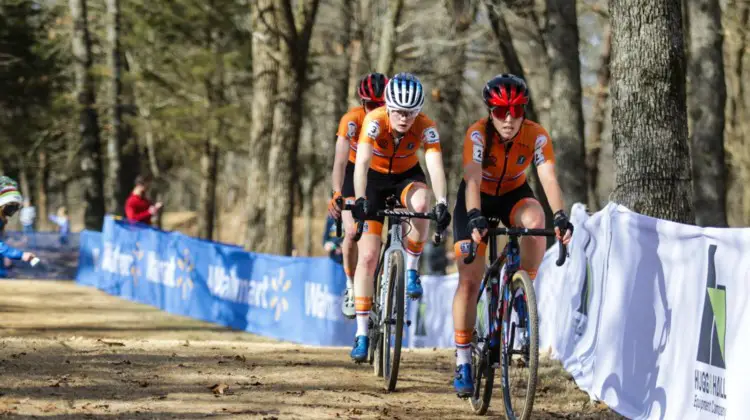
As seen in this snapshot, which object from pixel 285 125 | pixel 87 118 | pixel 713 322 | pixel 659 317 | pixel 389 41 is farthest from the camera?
pixel 87 118

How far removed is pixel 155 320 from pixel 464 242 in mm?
13201

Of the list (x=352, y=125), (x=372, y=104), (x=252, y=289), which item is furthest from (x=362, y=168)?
(x=252, y=289)

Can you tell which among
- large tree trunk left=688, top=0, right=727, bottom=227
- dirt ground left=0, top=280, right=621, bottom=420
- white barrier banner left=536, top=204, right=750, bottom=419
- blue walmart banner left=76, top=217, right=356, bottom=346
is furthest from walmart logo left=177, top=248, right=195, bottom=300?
white barrier banner left=536, top=204, right=750, bottom=419

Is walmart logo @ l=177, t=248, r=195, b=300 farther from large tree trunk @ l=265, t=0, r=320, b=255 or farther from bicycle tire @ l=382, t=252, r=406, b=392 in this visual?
bicycle tire @ l=382, t=252, r=406, b=392

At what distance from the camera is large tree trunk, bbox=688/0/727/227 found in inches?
742

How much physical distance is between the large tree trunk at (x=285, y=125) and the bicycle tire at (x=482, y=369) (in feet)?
41.8

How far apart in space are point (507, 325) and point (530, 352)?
43 cm

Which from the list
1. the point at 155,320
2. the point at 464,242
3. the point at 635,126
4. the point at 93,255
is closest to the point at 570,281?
the point at 635,126

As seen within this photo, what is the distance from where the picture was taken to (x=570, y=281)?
10914mm

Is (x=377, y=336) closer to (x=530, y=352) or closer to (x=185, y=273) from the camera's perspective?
(x=530, y=352)

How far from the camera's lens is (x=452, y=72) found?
27906 mm

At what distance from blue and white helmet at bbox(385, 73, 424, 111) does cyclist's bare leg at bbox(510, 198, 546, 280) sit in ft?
3.75

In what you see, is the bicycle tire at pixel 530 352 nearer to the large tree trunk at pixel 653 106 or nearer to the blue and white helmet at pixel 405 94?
the blue and white helmet at pixel 405 94

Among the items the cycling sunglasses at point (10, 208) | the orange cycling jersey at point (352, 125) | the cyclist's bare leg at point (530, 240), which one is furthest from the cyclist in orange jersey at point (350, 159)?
the cycling sunglasses at point (10, 208)
